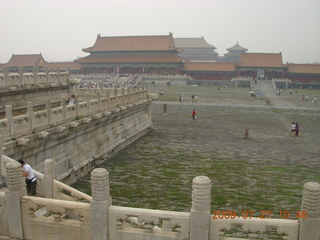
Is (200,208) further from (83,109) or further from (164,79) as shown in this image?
(164,79)

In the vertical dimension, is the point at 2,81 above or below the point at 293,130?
above

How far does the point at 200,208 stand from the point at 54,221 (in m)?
3.25

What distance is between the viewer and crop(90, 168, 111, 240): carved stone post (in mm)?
5895

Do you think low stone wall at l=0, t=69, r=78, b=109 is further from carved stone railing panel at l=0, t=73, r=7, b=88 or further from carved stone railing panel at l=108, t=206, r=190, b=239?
carved stone railing panel at l=108, t=206, r=190, b=239

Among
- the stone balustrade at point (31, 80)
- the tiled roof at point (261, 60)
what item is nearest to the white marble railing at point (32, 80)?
the stone balustrade at point (31, 80)

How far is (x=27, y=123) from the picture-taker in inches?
388

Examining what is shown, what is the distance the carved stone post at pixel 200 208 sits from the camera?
18.3 feet

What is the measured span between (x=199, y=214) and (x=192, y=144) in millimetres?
13339

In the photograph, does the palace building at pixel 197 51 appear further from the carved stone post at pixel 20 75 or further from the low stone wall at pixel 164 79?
the carved stone post at pixel 20 75

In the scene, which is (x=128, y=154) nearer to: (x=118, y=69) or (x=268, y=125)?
(x=268, y=125)

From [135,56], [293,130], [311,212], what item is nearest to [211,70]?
[135,56]

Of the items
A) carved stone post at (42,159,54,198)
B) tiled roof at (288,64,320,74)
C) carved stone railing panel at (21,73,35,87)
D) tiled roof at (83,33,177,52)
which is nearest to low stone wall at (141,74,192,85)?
tiled roof at (83,33,177,52)

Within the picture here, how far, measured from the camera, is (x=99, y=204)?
613 centimetres

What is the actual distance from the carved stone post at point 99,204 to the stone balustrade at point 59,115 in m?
4.20
